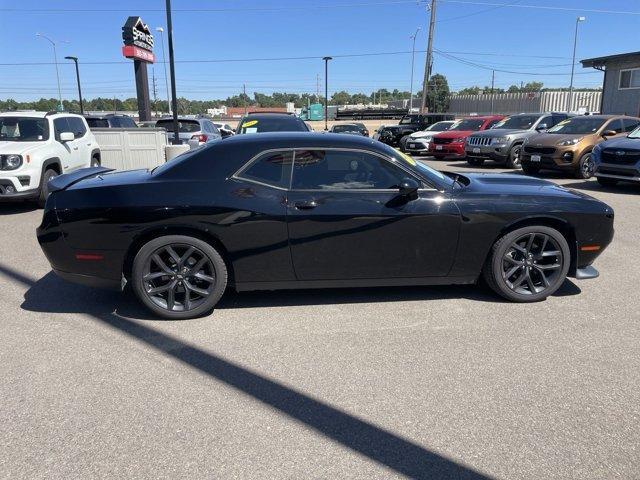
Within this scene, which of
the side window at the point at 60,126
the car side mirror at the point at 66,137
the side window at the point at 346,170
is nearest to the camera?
the side window at the point at 346,170

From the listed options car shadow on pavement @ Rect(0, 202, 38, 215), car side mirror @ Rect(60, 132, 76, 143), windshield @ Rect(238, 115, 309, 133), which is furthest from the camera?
windshield @ Rect(238, 115, 309, 133)

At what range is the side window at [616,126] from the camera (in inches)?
511

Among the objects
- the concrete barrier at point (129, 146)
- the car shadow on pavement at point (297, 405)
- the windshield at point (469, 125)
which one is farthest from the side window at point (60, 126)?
the windshield at point (469, 125)

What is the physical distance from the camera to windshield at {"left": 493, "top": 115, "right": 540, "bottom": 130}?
16078 mm

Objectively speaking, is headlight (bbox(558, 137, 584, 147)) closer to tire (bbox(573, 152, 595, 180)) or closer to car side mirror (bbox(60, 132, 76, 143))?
tire (bbox(573, 152, 595, 180))

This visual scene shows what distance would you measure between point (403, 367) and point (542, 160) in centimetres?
1110

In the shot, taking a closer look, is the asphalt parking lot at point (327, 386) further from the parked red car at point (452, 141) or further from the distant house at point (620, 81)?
the distant house at point (620, 81)

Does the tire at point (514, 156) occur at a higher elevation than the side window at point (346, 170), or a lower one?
lower

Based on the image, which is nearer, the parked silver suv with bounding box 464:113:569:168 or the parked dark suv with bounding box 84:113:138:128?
the parked silver suv with bounding box 464:113:569:168

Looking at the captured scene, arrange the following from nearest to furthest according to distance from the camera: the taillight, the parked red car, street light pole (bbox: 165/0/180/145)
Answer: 1. street light pole (bbox: 165/0/180/145)
2. the taillight
3. the parked red car

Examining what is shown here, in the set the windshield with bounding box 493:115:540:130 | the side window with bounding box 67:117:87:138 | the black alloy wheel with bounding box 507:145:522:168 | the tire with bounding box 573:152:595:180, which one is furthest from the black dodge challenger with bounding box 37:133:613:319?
the windshield with bounding box 493:115:540:130

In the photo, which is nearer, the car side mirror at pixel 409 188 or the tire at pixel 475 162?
the car side mirror at pixel 409 188

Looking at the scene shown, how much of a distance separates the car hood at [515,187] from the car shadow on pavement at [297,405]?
244 cm

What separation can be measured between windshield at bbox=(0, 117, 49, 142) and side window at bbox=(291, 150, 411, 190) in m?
7.34
